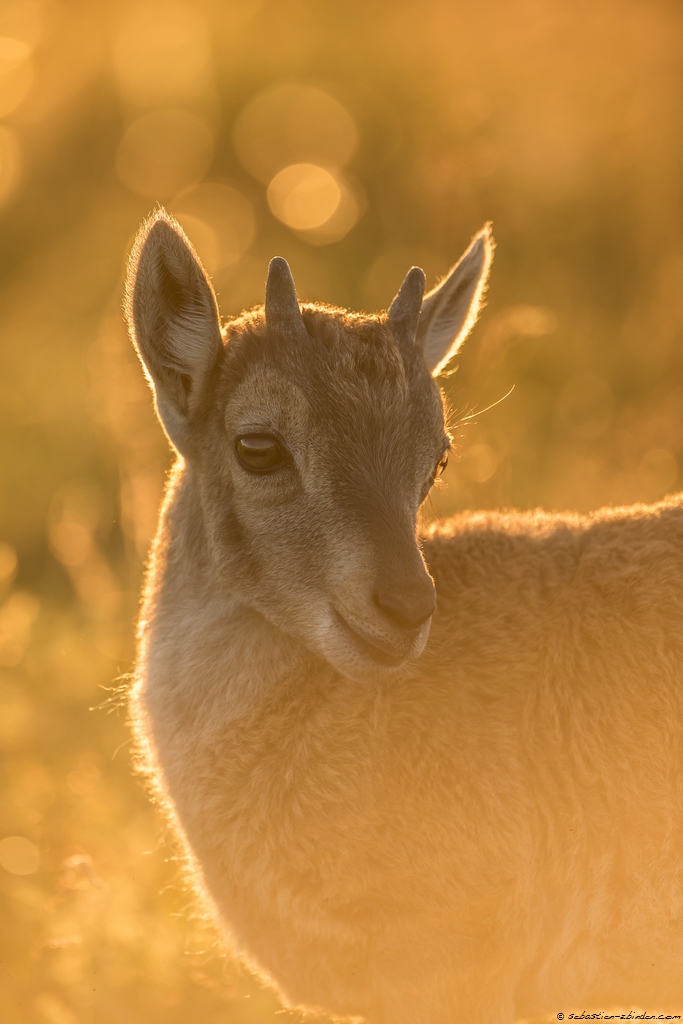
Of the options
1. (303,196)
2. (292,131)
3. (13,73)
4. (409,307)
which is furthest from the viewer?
(292,131)

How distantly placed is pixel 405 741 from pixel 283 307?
2107mm

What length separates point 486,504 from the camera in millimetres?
9156

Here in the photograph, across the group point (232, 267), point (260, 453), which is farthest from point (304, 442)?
point (232, 267)

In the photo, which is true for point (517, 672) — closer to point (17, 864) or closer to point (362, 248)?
point (17, 864)

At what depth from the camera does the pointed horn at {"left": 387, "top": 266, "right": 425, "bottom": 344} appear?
18.1 ft

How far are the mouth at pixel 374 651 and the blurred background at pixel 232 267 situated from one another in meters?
2.27

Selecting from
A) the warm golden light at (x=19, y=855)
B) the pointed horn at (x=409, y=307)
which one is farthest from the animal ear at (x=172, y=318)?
the warm golden light at (x=19, y=855)

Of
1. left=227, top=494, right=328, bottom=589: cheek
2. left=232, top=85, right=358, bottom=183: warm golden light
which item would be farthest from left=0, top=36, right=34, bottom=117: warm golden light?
left=227, top=494, right=328, bottom=589: cheek

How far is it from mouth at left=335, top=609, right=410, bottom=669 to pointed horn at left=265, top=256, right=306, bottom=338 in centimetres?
140

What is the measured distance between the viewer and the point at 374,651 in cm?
484

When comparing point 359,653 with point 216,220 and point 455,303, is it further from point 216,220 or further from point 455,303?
point 216,220

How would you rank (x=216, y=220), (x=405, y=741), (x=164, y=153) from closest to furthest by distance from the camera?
(x=405, y=741), (x=216, y=220), (x=164, y=153)

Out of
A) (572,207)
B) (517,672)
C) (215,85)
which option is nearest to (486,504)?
(517,672)

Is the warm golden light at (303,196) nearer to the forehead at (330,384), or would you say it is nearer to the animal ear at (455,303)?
the animal ear at (455,303)
